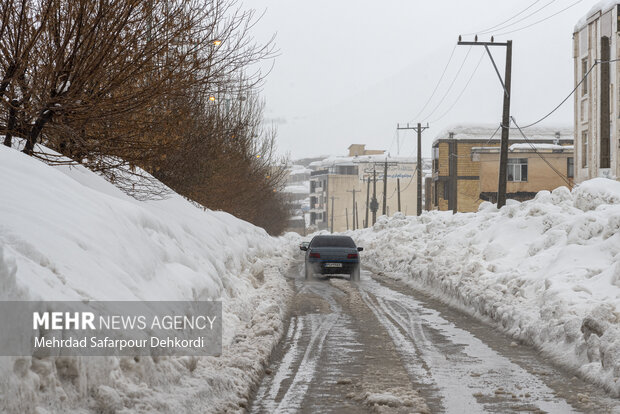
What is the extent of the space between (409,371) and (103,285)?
372 centimetres

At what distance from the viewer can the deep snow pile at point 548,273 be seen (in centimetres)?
874

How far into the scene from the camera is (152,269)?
8.36 metres

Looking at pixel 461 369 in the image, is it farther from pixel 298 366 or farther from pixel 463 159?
pixel 463 159

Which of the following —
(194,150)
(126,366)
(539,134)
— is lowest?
(126,366)

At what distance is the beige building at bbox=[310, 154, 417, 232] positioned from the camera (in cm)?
13100

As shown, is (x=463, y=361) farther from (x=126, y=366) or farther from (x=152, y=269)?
(x=126, y=366)

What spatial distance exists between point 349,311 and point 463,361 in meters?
5.44

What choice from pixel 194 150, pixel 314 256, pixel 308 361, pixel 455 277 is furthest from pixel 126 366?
pixel 314 256

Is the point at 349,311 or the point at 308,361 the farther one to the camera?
the point at 349,311

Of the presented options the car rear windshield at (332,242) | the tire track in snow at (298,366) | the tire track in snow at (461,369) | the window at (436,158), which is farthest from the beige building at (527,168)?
the tire track in snow at (461,369)

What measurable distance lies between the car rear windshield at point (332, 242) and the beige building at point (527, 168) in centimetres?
3799

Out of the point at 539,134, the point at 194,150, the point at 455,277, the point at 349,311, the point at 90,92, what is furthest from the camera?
the point at 539,134

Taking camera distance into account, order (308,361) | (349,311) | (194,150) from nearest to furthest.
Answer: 1. (308,361)
2. (349,311)
3. (194,150)

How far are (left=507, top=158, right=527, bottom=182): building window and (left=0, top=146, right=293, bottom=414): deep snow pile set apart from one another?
52532mm
